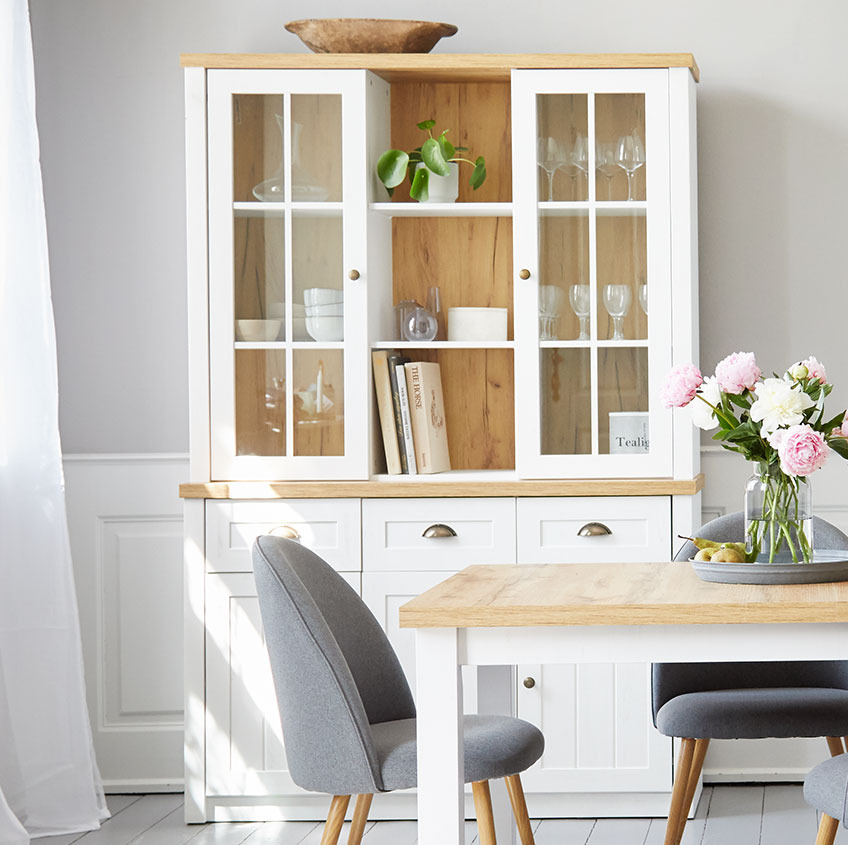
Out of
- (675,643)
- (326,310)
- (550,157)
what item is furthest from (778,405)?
(326,310)

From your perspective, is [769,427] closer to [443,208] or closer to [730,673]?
[730,673]

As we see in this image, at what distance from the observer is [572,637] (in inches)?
71.1

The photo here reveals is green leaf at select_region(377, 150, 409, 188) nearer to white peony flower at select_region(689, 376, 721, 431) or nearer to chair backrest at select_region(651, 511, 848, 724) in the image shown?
chair backrest at select_region(651, 511, 848, 724)

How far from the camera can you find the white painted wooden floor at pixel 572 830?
299 cm

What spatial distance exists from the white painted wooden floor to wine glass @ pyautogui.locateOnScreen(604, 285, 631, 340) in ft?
4.10

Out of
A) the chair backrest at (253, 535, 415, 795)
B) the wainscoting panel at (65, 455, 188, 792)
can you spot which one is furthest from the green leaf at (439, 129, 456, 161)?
the chair backrest at (253, 535, 415, 795)

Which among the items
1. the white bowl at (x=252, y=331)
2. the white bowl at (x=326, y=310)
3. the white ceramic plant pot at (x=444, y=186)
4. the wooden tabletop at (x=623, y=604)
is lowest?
the wooden tabletop at (x=623, y=604)

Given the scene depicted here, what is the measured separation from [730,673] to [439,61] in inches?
67.3

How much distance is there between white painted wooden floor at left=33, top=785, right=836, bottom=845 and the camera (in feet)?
9.82

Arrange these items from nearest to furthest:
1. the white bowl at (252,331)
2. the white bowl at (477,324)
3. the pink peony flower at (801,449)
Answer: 1. the pink peony flower at (801,449)
2. the white bowl at (252,331)
3. the white bowl at (477,324)

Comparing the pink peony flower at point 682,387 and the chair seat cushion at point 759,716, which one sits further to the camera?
the chair seat cushion at point 759,716

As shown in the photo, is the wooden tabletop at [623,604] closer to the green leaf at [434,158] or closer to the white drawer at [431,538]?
the white drawer at [431,538]

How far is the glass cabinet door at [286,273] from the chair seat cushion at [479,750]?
42.9 inches

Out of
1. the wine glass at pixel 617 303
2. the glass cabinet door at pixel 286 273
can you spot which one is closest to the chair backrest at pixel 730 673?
the wine glass at pixel 617 303
